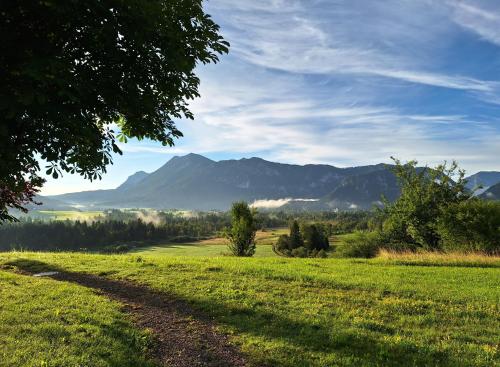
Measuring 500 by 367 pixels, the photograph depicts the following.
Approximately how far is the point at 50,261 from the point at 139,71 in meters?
21.3

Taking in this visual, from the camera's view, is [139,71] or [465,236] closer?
[139,71]

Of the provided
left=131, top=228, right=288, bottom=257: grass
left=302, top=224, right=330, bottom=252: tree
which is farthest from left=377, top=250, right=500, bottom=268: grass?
left=302, top=224, right=330, bottom=252: tree

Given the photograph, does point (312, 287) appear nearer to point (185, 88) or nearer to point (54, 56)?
point (185, 88)

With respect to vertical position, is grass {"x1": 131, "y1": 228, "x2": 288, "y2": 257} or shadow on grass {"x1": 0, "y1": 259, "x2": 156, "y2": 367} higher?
shadow on grass {"x1": 0, "y1": 259, "x2": 156, "y2": 367}

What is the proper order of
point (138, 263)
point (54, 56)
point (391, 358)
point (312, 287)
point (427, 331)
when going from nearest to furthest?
point (54, 56) → point (391, 358) → point (427, 331) → point (312, 287) → point (138, 263)

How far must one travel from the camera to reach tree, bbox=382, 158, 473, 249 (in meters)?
46.0

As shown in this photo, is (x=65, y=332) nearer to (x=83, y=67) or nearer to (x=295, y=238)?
(x=83, y=67)

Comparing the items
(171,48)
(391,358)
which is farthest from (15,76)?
(391,358)

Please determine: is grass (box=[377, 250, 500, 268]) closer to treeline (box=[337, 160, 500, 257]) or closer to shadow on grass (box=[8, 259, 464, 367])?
treeline (box=[337, 160, 500, 257])

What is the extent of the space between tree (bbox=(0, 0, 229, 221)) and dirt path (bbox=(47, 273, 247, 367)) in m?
4.98

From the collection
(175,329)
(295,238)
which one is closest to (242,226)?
(175,329)

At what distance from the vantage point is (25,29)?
7395 millimetres

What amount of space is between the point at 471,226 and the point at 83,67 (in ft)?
131

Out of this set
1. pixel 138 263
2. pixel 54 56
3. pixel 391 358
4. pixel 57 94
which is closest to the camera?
pixel 54 56
